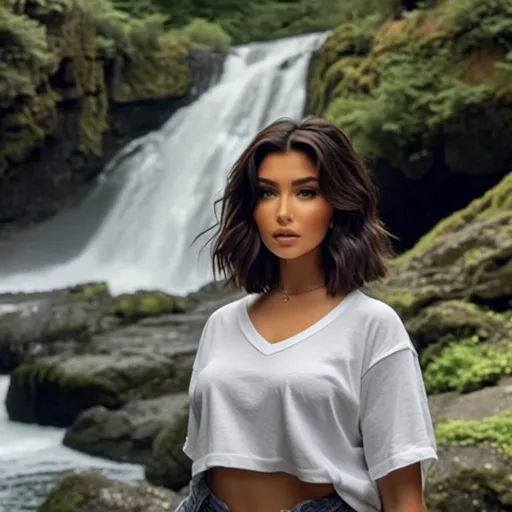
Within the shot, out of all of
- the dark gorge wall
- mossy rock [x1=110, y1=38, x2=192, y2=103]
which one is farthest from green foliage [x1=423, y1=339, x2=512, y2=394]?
mossy rock [x1=110, y1=38, x2=192, y2=103]

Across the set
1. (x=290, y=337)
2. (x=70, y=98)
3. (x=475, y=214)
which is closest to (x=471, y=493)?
(x=290, y=337)

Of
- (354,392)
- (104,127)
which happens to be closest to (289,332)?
(354,392)

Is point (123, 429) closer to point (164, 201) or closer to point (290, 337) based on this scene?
point (290, 337)

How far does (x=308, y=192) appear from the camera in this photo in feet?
5.79

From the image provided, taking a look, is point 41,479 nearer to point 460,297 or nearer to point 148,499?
point 148,499

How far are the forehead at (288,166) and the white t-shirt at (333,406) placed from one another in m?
0.27

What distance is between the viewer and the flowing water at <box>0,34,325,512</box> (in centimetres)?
1664

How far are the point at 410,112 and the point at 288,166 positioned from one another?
1165cm

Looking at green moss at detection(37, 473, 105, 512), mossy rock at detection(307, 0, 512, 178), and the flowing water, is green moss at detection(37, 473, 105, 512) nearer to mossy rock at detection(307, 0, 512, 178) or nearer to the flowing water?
mossy rock at detection(307, 0, 512, 178)

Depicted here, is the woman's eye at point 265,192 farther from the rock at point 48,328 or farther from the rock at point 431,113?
the rock at point 431,113

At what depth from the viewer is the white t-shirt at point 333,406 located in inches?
64.3

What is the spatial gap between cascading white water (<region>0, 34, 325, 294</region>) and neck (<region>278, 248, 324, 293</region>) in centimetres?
1378

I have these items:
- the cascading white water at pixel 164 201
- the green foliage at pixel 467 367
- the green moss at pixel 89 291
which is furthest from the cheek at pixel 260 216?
the cascading white water at pixel 164 201

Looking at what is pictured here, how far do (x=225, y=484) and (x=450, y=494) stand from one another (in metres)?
2.82
